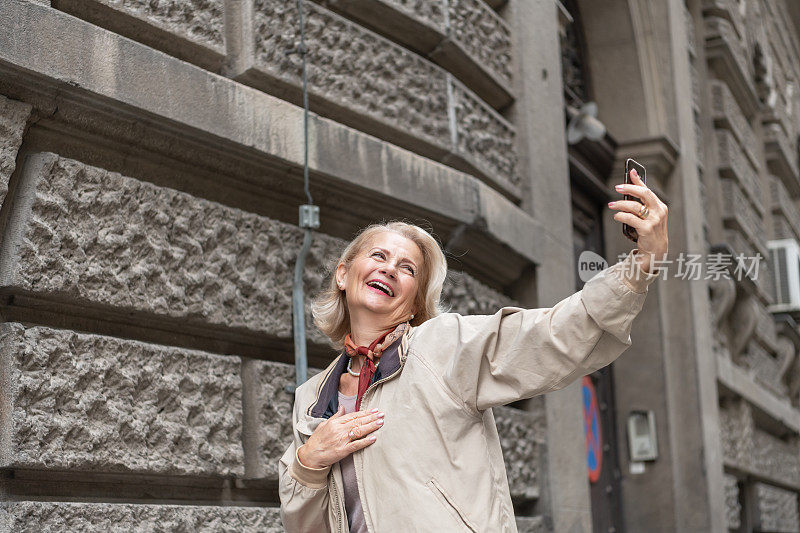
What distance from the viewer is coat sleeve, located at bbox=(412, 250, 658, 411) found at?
2482 mm

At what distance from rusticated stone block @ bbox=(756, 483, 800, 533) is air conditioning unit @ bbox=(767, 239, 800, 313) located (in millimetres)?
2156

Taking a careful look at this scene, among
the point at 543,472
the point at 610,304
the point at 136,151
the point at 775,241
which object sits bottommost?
the point at 543,472

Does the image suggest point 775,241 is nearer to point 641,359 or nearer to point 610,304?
point 641,359

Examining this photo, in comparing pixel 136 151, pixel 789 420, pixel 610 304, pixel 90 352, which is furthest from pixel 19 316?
pixel 789 420

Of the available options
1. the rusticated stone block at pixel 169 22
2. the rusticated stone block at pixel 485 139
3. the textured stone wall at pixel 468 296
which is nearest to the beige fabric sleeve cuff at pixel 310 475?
the rusticated stone block at pixel 169 22

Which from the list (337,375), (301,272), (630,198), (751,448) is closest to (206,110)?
(301,272)

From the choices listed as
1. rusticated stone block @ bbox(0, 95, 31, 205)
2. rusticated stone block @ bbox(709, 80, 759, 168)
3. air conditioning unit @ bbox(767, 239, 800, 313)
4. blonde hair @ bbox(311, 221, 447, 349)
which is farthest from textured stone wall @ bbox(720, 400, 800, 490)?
rusticated stone block @ bbox(0, 95, 31, 205)

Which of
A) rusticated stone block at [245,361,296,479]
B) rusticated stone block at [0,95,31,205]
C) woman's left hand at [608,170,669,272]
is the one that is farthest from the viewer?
rusticated stone block at [245,361,296,479]

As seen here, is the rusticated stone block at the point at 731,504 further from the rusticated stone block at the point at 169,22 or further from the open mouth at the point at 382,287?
the open mouth at the point at 382,287

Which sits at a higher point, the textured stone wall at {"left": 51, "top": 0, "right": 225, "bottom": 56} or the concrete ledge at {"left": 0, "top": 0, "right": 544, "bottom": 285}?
the textured stone wall at {"left": 51, "top": 0, "right": 225, "bottom": 56}

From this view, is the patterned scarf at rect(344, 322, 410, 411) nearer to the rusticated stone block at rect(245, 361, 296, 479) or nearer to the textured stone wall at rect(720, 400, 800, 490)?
the rusticated stone block at rect(245, 361, 296, 479)

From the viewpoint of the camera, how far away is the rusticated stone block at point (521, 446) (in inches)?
212

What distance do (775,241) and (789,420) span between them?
219cm

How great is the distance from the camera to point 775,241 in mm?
13695
